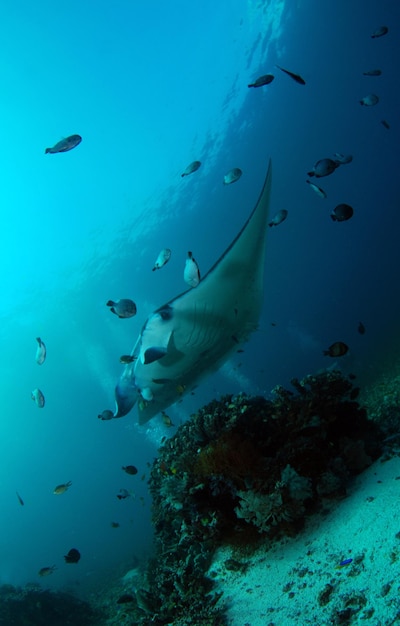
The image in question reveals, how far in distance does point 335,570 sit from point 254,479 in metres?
1.07

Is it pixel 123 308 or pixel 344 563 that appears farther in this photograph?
pixel 123 308

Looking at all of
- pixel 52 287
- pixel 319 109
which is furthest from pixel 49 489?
pixel 319 109

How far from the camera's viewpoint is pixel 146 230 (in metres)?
33.2

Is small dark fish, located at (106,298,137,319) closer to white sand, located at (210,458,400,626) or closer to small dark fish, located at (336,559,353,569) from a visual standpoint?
white sand, located at (210,458,400,626)

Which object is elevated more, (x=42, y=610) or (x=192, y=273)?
(x=192, y=273)

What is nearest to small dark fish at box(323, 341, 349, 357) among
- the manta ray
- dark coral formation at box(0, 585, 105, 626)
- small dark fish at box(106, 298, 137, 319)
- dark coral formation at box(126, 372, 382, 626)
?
dark coral formation at box(126, 372, 382, 626)

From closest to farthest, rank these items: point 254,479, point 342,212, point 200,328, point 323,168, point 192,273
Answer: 1. point 254,479
2. point 200,328
3. point 192,273
4. point 342,212
5. point 323,168

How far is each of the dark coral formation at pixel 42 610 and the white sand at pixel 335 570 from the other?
7.40 metres

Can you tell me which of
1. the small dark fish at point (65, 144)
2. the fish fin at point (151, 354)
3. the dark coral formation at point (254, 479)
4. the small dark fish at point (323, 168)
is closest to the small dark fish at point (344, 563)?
the dark coral formation at point (254, 479)

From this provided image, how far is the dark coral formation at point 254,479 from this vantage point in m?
3.33

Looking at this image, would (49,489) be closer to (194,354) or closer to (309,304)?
(309,304)

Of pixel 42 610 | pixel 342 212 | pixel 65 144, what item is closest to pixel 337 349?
pixel 342 212

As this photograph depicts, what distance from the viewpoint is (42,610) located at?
27.6 feet

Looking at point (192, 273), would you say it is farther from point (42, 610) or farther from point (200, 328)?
point (42, 610)
